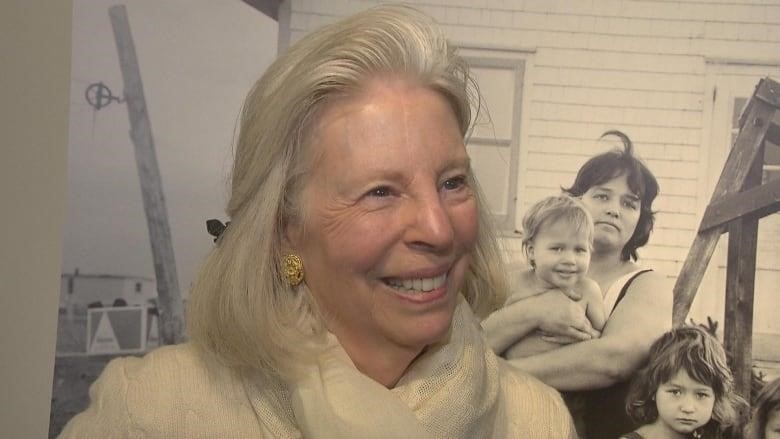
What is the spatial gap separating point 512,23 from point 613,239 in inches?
25.8

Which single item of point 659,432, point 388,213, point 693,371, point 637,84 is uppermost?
point 637,84

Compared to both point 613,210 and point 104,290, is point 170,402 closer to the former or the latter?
point 104,290

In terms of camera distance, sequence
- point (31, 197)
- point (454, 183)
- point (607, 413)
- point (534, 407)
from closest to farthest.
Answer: point (454, 183)
point (534, 407)
point (31, 197)
point (607, 413)

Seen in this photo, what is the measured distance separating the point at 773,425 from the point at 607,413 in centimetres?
43

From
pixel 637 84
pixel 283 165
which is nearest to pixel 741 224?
pixel 637 84

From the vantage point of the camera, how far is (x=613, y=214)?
8.20ft

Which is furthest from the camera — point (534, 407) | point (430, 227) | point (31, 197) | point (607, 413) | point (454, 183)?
point (607, 413)

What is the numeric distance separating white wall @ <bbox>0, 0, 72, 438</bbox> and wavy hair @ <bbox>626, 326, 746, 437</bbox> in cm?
163

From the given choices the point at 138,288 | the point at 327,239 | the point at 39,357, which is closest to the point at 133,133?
the point at 138,288

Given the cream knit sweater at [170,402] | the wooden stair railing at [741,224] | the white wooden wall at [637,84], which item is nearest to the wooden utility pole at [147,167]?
the white wooden wall at [637,84]

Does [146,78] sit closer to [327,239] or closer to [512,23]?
[512,23]

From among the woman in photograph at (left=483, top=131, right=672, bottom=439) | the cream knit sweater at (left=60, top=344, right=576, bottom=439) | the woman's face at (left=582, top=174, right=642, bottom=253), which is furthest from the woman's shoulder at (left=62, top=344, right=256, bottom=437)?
the woman's face at (left=582, top=174, right=642, bottom=253)

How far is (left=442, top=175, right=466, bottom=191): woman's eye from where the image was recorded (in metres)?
1.49

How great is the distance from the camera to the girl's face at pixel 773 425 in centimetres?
243
